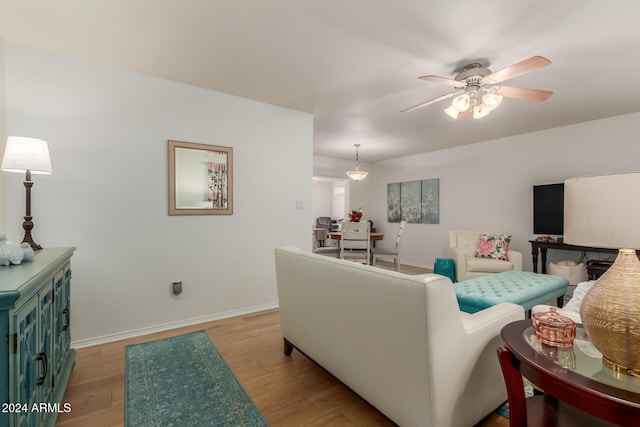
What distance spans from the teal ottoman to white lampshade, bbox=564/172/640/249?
1658 mm

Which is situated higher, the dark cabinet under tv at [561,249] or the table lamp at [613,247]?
the table lamp at [613,247]

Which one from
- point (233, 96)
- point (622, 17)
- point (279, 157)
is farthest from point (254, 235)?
point (622, 17)

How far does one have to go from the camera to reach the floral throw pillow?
4.35 metres

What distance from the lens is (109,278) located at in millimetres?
2566

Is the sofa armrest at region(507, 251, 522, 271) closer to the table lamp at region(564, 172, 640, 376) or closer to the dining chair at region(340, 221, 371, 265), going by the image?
the dining chair at region(340, 221, 371, 265)

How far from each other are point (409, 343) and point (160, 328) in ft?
7.99

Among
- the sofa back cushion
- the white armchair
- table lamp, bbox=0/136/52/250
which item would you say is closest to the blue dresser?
table lamp, bbox=0/136/52/250

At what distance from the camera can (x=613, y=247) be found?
2.80 ft

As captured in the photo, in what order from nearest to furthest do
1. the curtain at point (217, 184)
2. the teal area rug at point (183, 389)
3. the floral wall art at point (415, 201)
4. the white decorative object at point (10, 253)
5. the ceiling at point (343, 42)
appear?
the white decorative object at point (10, 253) < the teal area rug at point (183, 389) < the ceiling at point (343, 42) < the curtain at point (217, 184) < the floral wall art at point (415, 201)

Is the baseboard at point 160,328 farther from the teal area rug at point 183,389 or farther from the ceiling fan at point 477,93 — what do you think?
the ceiling fan at point 477,93

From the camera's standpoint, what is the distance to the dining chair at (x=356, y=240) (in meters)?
4.37

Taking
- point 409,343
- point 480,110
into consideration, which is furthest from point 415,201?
point 409,343

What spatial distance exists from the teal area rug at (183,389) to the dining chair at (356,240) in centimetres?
243

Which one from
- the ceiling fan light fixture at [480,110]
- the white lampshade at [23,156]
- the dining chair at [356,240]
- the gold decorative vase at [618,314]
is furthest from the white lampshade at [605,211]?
the dining chair at [356,240]
